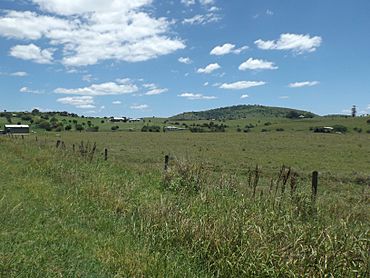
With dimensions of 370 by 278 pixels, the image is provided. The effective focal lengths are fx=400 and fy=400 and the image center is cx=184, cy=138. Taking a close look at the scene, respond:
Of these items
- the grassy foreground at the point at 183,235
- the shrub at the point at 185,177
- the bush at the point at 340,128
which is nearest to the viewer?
the grassy foreground at the point at 183,235

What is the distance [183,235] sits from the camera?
687cm

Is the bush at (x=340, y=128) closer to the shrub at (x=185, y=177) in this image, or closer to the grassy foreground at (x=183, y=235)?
the shrub at (x=185, y=177)

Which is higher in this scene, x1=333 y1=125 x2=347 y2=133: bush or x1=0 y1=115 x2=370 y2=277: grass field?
x1=0 y1=115 x2=370 y2=277: grass field

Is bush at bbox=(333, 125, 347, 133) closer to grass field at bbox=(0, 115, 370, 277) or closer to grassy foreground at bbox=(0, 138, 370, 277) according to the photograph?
grass field at bbox=(0, 115, 370, 277)

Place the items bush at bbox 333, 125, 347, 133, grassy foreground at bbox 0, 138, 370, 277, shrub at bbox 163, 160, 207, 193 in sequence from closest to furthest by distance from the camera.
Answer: grassy foreground at bbox 0, 138, 370, 277 < shrub at bbox 163, 160, 207, 193 < bush at bbox 333, 125, 347, 133

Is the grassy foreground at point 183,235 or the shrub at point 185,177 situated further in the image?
the shrub at point 185,177

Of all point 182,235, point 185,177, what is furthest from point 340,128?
point 182,235

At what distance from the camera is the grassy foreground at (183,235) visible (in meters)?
5.51

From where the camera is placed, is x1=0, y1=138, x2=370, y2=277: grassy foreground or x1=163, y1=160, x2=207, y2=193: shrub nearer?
x1=0, y1=138, x2=370, y2=277: grassy foreground

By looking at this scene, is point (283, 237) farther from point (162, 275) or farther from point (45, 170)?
point (45, 170)

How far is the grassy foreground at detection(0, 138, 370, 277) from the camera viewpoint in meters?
5.51

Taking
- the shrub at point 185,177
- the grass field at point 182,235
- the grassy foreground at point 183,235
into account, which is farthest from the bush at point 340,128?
the grassy foreground at point 183,235

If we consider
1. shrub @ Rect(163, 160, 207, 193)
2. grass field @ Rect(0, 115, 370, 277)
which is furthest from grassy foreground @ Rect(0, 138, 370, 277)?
shrub @ Rect(163, 160, 207, 193)

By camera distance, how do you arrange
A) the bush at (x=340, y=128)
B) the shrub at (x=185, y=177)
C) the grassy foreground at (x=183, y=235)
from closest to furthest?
1. the grassy foreground at (x=183, y=235)
2. the shrub at (x=185, y=177)
3. the bush at (x=340, y=128)
